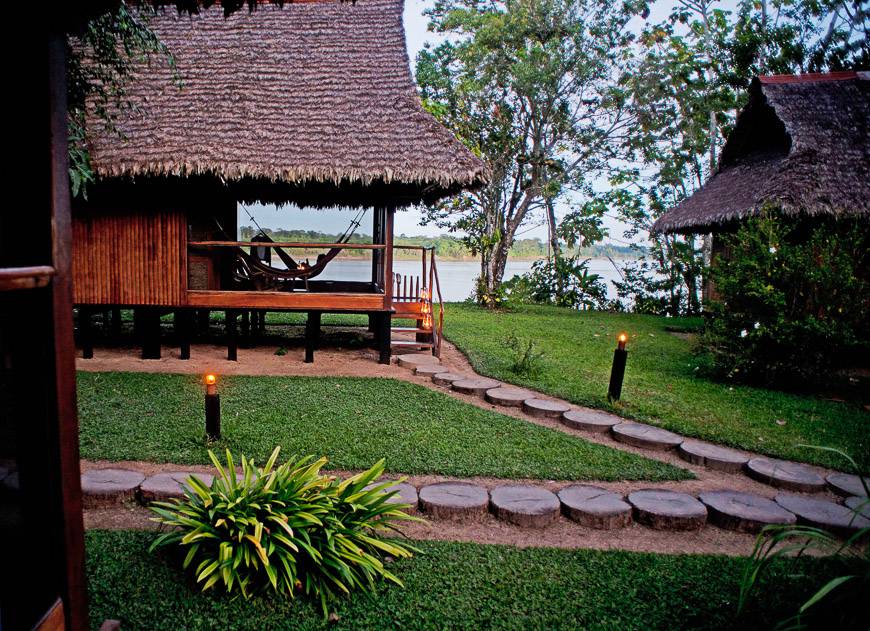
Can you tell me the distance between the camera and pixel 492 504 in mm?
3506

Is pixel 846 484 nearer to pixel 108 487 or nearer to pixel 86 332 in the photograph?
pixel 108 487

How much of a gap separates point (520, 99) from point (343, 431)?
12.4 meters

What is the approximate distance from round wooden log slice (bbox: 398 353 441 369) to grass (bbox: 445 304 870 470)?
55 cm

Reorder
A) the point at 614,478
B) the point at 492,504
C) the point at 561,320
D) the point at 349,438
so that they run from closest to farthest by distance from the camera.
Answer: the point at 492,504
the point at 614,478
the point at 349,438
the point at 561,320

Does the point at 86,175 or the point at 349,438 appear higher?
the point at 86,175

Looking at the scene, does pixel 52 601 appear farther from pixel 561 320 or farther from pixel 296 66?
pixel 561 320

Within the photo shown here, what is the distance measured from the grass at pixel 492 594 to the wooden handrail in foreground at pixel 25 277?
1688 mm

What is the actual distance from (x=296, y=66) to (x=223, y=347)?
426 cm

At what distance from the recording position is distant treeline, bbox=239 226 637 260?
10.2m

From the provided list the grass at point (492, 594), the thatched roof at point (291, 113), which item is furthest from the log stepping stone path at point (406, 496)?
the thatched roof at point (291, 113)

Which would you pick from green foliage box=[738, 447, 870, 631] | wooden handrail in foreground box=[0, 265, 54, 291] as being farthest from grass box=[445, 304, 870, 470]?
wooden handrail in foreground box=[0, 265, 54, 291]

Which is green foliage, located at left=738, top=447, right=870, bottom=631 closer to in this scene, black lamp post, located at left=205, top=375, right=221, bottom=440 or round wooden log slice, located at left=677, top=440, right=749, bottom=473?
round wooden log slice, located at left=677, top=440, right=749, bottom=473

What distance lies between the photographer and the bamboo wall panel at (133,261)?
7.55 meters

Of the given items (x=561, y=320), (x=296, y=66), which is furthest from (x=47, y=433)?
(x=561, y=320)
